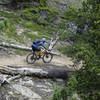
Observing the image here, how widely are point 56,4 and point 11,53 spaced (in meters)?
19.7

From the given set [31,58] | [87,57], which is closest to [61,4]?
[31,58]

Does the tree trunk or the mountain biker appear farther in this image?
the mountain biker

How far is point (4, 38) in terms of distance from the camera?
16000 mm

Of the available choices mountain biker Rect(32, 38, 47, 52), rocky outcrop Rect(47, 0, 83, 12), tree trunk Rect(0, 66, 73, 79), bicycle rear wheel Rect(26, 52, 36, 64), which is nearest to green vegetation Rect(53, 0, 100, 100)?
mountain biker Rect(32, 38, 47, 52)

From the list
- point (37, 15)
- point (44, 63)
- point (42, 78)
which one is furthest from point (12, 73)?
point (37, 15)

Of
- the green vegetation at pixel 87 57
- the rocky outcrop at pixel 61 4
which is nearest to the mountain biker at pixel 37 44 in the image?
the green vegetation at pixel 87 57

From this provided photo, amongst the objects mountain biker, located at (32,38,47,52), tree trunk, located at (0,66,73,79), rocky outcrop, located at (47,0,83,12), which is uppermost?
rocky outcrop, located at (47,0,83,12)

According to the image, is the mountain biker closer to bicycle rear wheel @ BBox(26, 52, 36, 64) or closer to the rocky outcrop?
bicycle rear wheel @ BBox(26, 52, 36, 64)

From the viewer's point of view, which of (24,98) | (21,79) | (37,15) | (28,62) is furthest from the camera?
(37,15)

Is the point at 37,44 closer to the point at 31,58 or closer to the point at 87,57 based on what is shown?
the point at 31,58

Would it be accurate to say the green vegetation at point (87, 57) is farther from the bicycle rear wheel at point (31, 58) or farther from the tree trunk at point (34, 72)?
the bicycle rear wheel at point (31, 58)

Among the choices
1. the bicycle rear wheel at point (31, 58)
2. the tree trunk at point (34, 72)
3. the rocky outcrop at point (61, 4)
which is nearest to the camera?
the tree trunk at point (34, 72)

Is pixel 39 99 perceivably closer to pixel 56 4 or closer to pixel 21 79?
pixel 21 79

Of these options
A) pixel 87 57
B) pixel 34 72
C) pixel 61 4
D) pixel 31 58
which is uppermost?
pixel 61 4
